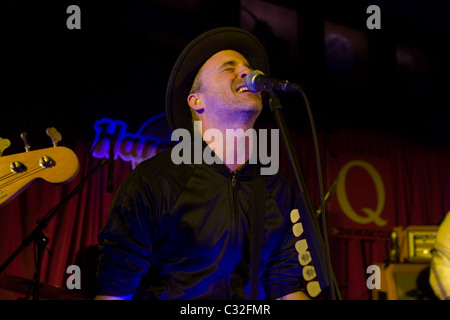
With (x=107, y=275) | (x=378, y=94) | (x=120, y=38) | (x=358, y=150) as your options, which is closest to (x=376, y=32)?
(x=378, y=94)

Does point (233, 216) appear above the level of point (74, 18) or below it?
below

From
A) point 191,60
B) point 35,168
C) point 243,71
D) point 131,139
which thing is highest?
point 131,139

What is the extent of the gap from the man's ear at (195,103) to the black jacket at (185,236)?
0.37 meters

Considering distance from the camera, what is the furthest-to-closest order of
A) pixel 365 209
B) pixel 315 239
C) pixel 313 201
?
pixel 365 209, pixel 313 201, pixel 315 239

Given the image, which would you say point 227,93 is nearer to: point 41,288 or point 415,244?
point 41,288

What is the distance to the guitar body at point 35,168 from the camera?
7.24 feet

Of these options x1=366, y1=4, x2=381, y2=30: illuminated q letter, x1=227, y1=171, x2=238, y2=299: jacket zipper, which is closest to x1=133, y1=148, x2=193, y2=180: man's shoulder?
x1=227, y1=171, x2=238, y2=299: jacket zipper

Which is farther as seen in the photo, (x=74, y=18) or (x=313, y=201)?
(x=313, y=201)

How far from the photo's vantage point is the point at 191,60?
7.45 ft

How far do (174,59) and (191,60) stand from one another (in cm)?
326

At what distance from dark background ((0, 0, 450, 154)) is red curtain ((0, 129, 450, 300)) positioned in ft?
0.90

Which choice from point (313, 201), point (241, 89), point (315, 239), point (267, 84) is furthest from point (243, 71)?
point (313, 201)

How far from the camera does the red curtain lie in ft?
14.5

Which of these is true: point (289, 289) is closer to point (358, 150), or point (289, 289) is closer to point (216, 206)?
point (216, 206)
